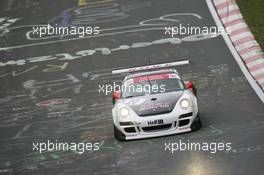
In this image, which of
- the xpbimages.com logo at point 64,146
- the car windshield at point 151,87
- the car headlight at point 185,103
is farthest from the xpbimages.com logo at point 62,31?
the car headlight at point 185,103

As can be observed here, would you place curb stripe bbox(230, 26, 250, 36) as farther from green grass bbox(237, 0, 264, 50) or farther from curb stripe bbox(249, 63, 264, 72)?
curb stripe bbox(249, 63, 264, 72)

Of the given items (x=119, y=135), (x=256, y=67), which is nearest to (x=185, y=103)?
(x=119, y=135)

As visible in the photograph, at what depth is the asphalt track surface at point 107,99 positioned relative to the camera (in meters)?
13.0

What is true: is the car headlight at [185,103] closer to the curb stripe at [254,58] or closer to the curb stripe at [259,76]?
the curb stripe at [259,76]

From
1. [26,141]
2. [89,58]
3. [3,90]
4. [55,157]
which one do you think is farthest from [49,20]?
[55,157]

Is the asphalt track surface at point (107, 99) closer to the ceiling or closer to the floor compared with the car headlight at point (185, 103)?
closer to the floor

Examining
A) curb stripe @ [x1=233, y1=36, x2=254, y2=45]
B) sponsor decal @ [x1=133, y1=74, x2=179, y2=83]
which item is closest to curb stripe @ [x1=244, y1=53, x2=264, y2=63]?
curb stripe @ [x1=233, y1=36, x2=254, y2=45]

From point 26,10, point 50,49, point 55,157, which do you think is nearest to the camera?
point 55,157

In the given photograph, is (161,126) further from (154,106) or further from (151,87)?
(151,87)

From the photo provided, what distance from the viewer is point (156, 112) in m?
14.4

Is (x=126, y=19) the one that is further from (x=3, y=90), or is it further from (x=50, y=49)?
(x=3, y=90)

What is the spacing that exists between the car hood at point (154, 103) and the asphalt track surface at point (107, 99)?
0.53 metres

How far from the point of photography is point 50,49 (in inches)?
942

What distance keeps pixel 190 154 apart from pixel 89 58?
9877 mm
